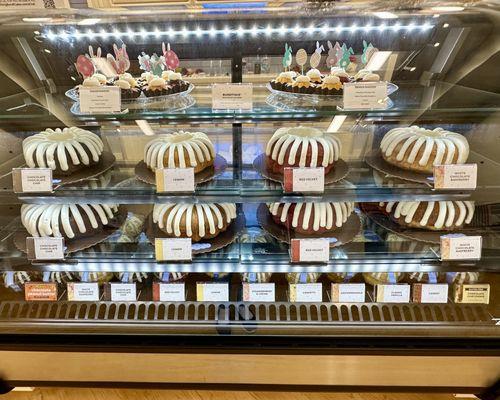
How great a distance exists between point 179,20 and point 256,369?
139cm

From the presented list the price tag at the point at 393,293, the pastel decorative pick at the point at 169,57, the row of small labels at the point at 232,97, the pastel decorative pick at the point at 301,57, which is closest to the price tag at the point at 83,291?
the row of small labels at the point at 232,97

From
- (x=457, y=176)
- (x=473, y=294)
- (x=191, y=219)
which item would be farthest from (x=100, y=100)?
(x=473, y=294)

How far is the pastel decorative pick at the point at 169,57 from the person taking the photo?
5.79ft

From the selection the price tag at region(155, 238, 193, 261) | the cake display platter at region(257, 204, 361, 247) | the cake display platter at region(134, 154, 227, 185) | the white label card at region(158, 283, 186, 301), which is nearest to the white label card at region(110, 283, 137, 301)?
the white label card at region(158, 283, 186, 301)

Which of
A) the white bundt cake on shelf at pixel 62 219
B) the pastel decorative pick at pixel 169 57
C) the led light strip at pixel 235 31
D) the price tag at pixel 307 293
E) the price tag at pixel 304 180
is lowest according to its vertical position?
the price tag at pixel 307 293

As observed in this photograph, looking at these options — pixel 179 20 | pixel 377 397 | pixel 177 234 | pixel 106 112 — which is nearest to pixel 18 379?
pixel 177 234

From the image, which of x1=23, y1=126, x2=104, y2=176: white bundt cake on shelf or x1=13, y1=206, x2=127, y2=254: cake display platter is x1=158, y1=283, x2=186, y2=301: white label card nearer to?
x1=13, y1=206, x2=127, y2=254: cake display platter

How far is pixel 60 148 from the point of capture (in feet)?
5.30

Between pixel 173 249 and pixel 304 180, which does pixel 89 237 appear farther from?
pixel 304 180

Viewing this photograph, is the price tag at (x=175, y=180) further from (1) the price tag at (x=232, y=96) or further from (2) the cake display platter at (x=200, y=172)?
(1) the price tag at (x=232, y=96)

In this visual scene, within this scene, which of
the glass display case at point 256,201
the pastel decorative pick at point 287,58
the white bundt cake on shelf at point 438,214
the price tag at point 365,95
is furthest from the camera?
the pastel decorative pick at point 287,58

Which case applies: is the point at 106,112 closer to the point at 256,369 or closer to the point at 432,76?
the point at 256,369

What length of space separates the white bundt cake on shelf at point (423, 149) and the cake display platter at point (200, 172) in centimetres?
68

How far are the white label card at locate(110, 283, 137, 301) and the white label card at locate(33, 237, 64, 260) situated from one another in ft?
0.86
